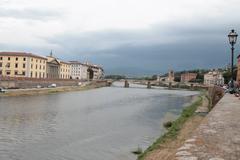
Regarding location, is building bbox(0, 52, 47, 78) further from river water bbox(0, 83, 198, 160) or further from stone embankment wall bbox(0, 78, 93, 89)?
river water bbox(0, 83, 198, 160)

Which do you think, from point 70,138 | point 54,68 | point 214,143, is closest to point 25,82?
point 54,68

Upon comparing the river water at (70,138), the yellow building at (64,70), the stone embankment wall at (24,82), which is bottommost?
the river water at (70,138)

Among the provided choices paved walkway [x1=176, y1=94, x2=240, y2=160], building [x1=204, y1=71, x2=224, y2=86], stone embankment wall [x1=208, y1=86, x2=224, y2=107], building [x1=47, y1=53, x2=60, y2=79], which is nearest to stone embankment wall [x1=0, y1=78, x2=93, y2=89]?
building [x1=47, y1=53, x2=60, y2=79]

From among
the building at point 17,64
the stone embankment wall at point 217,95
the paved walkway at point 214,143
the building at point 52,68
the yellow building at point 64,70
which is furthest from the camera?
the yellow building at point 64,70

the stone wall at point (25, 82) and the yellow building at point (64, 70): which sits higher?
the yellow building at point (64, 70)

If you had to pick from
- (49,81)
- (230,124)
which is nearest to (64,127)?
(230,124)

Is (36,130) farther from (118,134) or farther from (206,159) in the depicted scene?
(206,159)

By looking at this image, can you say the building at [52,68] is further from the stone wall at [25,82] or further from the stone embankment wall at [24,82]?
the stone embankment wall at [24,82]

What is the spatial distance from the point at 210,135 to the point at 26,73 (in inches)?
3889

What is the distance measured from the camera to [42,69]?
11300 cm

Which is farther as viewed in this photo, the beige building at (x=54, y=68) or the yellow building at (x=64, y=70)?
the yellow building at (x=64, y=70)

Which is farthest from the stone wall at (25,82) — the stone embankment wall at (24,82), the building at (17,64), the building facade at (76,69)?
the building facade at (76,69)

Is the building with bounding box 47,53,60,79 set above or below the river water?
above

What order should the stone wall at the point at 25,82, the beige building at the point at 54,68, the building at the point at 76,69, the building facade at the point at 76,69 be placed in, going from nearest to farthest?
1. the stone wall at the point at 25,82
2. the beige building at the point at 54,68
3. the building at the point at 76,69
4. the building facade at the point at 76,69
